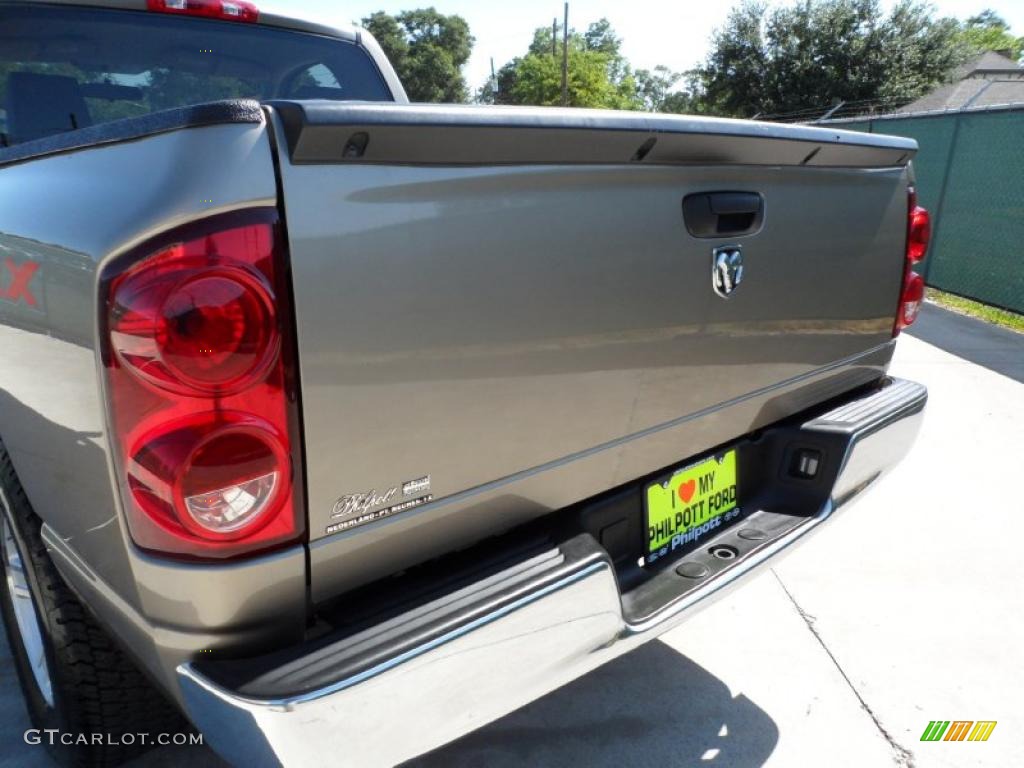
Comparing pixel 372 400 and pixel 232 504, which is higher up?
pixel 372 400

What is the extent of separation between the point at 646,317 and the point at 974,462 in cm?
324

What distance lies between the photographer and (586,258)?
162 centimetres

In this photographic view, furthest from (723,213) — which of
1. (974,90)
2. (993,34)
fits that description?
(993,34)

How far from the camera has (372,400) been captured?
1.35 meters

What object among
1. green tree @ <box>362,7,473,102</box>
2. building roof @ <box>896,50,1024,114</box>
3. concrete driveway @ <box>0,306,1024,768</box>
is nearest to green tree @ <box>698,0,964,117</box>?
building roof @ <box>896,50,1024,114</box>

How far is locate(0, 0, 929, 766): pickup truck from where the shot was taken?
4.05 feet

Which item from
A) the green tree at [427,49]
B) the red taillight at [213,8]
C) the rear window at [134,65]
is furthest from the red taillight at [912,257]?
the green tree at [427,49]

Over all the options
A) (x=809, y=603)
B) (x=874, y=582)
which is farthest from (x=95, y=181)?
(x=874, y=582)

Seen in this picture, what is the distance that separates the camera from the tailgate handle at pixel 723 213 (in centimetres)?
181

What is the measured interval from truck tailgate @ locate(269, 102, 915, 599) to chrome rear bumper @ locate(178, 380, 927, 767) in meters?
0.15

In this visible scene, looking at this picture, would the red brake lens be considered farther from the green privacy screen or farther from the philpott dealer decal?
the green privacy screen

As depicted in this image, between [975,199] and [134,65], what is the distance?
861 centimetres

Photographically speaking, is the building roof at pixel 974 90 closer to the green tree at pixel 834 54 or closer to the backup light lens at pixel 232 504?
the green tree at pixel 834 54

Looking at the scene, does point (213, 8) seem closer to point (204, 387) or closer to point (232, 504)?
point (204, 387)
